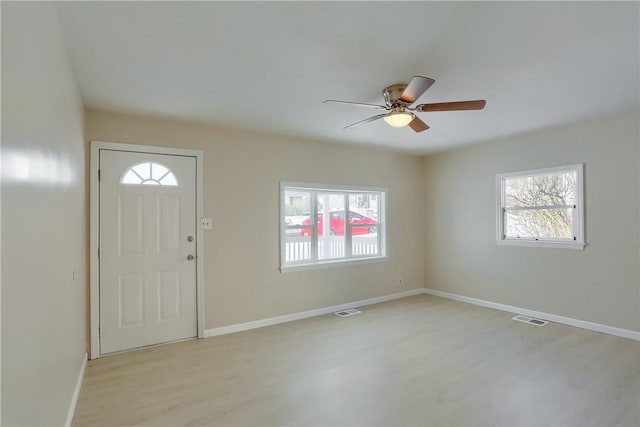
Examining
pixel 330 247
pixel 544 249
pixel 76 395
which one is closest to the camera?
pixel 76 395

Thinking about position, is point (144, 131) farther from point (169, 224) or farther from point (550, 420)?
point (550, 420)

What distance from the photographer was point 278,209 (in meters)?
4.36

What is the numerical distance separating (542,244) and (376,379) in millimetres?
3027

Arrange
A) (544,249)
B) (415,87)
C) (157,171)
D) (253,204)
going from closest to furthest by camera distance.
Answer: (415,87) < (157,171) < (253,204) < (544,249)

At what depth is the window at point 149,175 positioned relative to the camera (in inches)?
136

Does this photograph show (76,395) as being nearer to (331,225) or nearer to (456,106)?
(331,225)

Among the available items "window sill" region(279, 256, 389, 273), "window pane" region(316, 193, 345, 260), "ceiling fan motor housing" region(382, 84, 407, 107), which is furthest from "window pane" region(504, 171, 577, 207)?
"ceiling fan motor housing" region(382, 84, 407, 107)

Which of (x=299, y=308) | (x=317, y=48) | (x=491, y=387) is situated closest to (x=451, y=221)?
(x=299, y=308)

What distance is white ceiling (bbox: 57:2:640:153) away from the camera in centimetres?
183

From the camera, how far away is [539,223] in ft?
14.5

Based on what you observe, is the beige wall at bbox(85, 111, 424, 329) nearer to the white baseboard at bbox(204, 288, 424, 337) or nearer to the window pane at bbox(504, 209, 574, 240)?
the white baseboard at bbox(204, 288, 424, 337)

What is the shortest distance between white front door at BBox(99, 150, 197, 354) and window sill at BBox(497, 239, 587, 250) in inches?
164

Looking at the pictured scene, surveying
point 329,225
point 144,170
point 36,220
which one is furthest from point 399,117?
point 144,170

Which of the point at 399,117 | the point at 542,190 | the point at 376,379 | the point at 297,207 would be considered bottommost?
the point at 376,379
